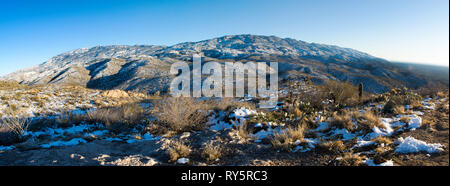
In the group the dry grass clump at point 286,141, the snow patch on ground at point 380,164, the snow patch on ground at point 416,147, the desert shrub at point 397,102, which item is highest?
the desert shrub at point 397,102

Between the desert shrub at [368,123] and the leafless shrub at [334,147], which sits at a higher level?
the desert shrub at [368,123]

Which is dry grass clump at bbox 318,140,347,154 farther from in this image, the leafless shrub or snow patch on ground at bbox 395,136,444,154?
snow patch on ground at bbox 395,136,444,154

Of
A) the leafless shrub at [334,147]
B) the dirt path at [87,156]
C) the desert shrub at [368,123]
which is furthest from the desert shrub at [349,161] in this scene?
the dirt path at [87,156]

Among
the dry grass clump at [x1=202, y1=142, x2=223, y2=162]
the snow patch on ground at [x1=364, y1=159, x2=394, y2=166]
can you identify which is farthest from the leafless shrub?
the dry grass clump at [x1=202, y1=142, x2=223, y2=162]

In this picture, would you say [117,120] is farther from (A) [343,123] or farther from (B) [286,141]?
(A) [343,123]

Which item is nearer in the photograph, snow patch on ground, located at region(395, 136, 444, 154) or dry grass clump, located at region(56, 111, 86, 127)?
snow patch on ground, located at region(395, 136, 444, 154)

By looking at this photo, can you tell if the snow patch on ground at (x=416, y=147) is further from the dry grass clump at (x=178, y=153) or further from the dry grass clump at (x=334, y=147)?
the dry grass clump at (x=178, y=153)

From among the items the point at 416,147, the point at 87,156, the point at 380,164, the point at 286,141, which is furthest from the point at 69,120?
the point at 416,147
